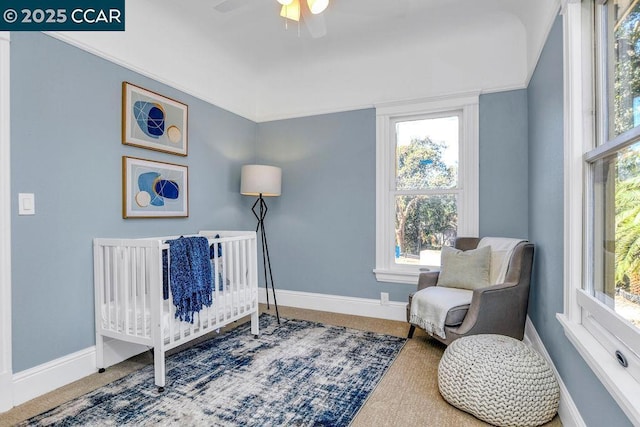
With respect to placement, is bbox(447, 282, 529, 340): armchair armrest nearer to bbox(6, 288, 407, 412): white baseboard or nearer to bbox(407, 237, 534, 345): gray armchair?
bbox(407, 237, 534, 345): gray armchair

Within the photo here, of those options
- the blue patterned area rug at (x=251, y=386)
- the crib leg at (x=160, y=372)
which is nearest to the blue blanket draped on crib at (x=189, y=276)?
the crib leg at (x=160, y=372)

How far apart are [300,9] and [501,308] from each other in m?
2.35

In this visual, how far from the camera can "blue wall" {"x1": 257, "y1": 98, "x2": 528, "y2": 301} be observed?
3047mm

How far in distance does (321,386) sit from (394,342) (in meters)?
0.93

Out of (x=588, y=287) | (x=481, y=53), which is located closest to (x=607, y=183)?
(x=588, y=287)

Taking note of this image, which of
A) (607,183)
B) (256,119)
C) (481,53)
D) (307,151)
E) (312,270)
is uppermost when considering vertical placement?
(481,53)

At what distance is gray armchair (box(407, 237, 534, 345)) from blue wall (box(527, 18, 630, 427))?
10cm

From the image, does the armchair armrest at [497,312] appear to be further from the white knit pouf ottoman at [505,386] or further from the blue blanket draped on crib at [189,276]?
the blue blanket draped on crib at [189,276]

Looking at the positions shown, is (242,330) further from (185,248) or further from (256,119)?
(256,119)

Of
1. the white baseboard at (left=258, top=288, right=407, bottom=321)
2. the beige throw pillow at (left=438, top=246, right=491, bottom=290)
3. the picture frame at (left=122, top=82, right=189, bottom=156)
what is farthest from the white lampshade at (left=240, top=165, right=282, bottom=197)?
the beige throw pillow at (left=438, top=246, right=491, bottom=290)

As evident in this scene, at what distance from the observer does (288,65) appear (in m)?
3.81

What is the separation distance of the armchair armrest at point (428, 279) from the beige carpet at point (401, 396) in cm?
46

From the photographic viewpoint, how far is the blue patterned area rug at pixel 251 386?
1.77 m

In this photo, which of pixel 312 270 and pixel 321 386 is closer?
pixel 321 386
